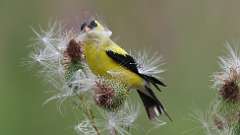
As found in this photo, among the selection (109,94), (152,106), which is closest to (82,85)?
(109,94)

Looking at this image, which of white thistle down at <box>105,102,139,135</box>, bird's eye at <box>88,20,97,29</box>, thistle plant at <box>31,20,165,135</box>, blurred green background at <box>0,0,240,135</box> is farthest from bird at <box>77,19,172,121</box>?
blurred green background at <box>0,0,240,135</box>

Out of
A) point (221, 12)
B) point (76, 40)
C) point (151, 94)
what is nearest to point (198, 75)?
point (221, 12)

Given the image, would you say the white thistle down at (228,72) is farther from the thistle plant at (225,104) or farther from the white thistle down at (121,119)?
the white thistle down at (121,119)

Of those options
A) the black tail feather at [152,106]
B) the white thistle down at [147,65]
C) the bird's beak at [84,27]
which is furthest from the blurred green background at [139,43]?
the bird's beak at [84,27]

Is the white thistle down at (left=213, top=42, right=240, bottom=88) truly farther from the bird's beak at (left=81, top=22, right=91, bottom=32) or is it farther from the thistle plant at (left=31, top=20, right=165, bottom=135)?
the bird's beak at (left=81, top=22, right=91, bottom=32)

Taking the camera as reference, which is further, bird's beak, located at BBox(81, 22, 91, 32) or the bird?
the bird

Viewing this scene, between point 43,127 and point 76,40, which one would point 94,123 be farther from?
point 43,127
